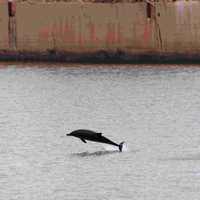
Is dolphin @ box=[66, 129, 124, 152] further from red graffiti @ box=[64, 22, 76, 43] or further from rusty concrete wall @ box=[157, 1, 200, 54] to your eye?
red graffiti @ box=[64, 22, 76, 43]

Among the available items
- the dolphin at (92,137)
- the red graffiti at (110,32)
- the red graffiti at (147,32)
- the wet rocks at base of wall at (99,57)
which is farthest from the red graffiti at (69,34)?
the dolphin at (92,137)

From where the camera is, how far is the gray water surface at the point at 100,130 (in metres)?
40.3

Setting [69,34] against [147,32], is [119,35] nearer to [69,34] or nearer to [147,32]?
[147,32]

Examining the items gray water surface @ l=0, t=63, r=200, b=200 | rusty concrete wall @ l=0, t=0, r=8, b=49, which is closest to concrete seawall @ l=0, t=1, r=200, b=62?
rusty concrete wall @ l=0, t=0, r=8, b=49

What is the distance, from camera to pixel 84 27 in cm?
7294

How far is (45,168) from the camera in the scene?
4309 centimetres

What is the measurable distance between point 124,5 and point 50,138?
80.2ft

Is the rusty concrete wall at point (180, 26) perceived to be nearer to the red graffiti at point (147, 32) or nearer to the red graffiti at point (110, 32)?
the red graffiti at point (147, 32)

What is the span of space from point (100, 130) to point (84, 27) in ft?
71.6

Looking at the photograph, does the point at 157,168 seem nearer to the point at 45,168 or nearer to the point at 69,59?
the point at 45,168

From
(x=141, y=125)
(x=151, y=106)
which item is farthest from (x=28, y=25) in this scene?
(x=141, y=125)

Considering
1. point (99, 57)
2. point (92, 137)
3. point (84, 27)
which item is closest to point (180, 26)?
point (99, 57)

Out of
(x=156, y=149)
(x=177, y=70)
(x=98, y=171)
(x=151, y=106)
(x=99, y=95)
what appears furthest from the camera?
(x=177, y=70)

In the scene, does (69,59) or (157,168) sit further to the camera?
(69,59)
